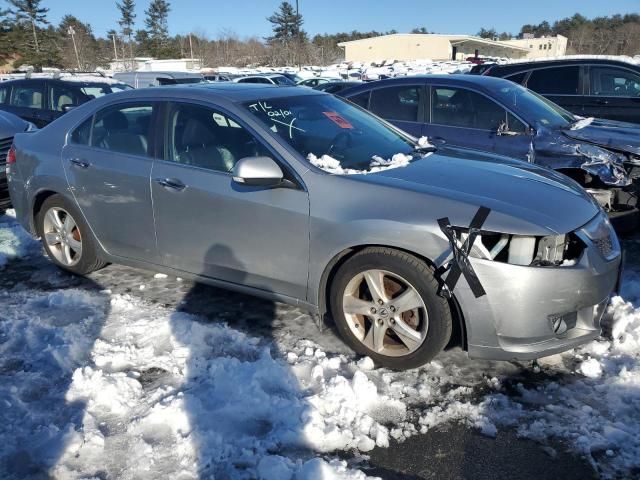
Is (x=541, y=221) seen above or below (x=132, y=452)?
above

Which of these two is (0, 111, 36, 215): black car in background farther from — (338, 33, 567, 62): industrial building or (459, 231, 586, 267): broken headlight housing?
(338, 33, 567, 62): industrial building

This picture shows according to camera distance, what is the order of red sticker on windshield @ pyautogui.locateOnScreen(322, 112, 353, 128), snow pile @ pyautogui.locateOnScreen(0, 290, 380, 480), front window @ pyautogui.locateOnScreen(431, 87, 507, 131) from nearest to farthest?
snow pile @ pyautogui.locateOnScreen(0, 290, 380, 480), red sticker on windshield @ pyautogui.locateOnScreen(322, 112, 353, 128), front window @ pyautogui.locateOnScreen(431, 87, 507, 131)

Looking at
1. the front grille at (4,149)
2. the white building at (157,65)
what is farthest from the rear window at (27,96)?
the white building at (157,65)

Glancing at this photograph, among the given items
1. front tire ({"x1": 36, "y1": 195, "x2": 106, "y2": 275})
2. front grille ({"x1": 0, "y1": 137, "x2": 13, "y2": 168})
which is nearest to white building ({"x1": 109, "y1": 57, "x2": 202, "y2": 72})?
front grille ({"x1": 0, "y1": 137, "x2": 13, "y2": 168})

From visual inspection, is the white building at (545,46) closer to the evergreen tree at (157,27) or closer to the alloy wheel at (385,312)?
the evergreen tree at (157,27)

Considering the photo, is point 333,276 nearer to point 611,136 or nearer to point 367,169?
point 367,169

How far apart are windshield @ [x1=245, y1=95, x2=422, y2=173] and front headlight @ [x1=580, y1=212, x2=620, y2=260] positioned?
1.25 metres

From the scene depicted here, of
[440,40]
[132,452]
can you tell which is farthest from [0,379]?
[440,40]

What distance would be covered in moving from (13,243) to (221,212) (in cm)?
312

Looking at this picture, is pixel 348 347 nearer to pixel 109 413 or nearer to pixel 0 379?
pixel 109 413

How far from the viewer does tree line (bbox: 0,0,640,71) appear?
186ft

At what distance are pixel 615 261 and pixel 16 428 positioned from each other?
337cm

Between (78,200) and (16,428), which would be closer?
(16,428)

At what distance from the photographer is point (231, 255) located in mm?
3682
